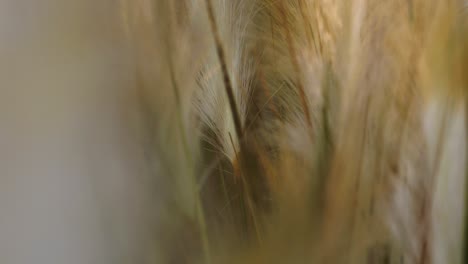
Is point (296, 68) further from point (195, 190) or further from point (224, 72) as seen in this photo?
point (195, 190)

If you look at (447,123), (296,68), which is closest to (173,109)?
(296,68)

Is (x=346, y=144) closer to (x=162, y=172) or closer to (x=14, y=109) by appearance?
(x=162, y=172)

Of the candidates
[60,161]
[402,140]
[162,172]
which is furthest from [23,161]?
[402,140]

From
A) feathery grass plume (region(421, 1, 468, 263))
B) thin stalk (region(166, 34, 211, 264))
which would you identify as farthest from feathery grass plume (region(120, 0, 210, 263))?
feathery grass plume (region(421, 1, 468, 263))

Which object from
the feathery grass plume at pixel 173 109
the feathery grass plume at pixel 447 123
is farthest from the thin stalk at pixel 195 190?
the feathery grass plume at pixel 447 123

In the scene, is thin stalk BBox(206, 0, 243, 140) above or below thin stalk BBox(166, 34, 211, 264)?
above

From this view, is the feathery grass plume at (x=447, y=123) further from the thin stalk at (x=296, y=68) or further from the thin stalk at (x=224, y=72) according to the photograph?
the thin stalk at (x=224, y=72)

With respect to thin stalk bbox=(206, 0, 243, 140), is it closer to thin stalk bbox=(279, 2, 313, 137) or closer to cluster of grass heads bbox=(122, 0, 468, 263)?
cluster of grass heads bbox=(122, 0, 468, 263)

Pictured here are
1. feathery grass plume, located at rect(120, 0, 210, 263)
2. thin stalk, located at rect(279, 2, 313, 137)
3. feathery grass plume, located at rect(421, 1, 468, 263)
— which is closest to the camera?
feathery grass plume, located at rect(120, 0, 210, 263)

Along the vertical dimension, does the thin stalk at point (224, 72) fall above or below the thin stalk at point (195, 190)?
above
